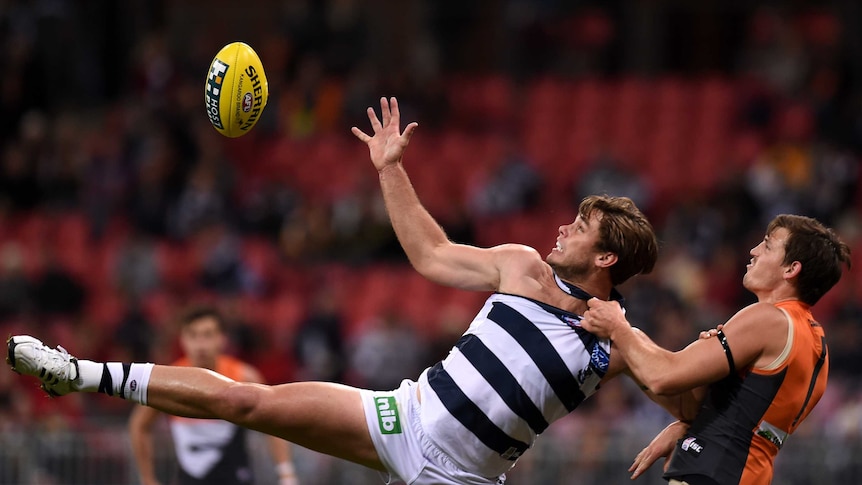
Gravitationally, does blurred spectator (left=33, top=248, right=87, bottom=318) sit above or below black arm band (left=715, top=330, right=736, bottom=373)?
above

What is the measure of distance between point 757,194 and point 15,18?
1088 cm

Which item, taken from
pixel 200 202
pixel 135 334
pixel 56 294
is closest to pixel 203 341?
pixel 135 334

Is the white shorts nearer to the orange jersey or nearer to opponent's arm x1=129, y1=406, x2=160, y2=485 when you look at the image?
the orange jersey

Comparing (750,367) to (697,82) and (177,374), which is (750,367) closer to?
(177,374)

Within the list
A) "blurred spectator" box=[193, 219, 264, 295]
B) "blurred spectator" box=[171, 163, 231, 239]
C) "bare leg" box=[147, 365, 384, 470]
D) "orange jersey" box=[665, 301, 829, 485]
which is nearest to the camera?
"orange jersey" box=[665, 301, 829, 485]

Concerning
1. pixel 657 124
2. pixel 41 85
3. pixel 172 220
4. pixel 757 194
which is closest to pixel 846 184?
pixel 757 194

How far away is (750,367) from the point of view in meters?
6.11

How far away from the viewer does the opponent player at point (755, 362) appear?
19.7ft

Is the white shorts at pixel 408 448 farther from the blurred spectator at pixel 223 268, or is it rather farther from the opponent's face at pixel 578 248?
the blurred spectator at pixel 223 268

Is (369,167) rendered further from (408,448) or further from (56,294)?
(408,448)

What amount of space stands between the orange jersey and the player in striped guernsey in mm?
368

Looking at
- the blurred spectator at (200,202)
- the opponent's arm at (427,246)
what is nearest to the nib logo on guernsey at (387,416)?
the opponent's arm at (427,246)

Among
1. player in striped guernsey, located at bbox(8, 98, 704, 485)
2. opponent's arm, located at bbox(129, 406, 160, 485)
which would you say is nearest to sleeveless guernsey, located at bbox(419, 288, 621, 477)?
player in striped guernsey, located at bbox(8, 98, 704, 485)

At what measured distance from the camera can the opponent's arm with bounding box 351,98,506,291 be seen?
257 inches
